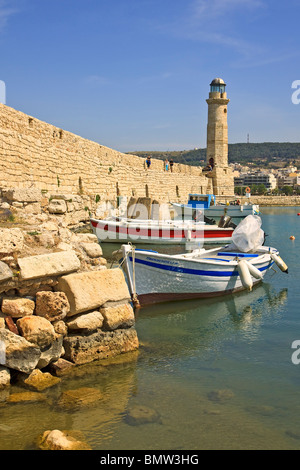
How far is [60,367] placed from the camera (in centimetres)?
505

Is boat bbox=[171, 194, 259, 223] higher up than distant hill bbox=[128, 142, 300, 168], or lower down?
lower down

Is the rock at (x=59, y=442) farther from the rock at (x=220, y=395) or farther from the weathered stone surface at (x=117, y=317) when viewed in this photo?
the weathered stone surface at (x=117, y=317)

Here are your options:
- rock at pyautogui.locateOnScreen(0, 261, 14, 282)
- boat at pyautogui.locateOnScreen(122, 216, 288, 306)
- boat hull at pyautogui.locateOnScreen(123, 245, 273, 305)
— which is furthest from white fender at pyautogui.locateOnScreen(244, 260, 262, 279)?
rock at pyautogui.locateOnScreen(0, 261, 14, 282)

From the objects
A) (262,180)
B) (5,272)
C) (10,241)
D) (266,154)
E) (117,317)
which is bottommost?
(117,317)

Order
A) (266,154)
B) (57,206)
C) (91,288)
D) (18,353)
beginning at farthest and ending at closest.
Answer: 1. (266,154)
2. (57,206)
3. (91,288)
4. (18,353)

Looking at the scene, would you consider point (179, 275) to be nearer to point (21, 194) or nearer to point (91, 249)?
point (91, 249)

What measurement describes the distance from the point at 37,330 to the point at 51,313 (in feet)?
0.98

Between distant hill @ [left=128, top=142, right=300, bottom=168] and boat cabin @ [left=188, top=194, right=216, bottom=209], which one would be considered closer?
boat cabin @ [left=188, top=194, right=216, bottom=209]

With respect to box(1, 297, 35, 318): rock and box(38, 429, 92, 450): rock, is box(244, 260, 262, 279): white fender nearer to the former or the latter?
box(1, 297, 35, 318): rock

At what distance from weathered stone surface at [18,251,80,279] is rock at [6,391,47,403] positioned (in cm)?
120

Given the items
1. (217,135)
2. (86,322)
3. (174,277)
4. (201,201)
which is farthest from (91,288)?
(217,135)

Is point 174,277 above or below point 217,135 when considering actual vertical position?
below

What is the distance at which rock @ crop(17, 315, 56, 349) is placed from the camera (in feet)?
15.7

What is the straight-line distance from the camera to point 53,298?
5.07 m
